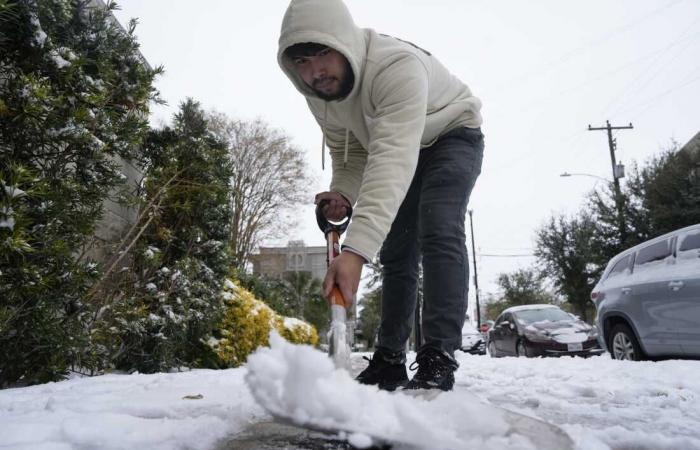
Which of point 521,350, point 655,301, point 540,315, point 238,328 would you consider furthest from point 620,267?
point 238,328

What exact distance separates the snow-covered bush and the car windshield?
8564mm

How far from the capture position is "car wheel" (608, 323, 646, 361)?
5.24m

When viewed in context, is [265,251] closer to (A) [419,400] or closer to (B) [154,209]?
(B) [154,209]

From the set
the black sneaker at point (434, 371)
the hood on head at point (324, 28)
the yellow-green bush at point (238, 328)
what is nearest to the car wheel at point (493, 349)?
the yellow-green bush at point (238, 328)

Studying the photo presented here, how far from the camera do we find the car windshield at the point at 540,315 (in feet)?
31.3

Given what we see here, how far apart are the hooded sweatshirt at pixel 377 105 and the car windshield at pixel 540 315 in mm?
8351

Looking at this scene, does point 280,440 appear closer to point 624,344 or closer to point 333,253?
point 333,253

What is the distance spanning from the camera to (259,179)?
21.0m

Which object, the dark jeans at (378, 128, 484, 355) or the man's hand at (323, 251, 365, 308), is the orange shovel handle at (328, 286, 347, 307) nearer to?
the man's hand at (323, 251, 365, 308)

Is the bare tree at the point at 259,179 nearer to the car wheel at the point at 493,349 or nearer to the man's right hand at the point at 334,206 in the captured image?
the car wheel at the point at 493,349

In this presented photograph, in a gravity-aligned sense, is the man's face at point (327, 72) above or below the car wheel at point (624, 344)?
above

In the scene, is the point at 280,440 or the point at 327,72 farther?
the point at 327,72

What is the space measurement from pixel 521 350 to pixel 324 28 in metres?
8.88

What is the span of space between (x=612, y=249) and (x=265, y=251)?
15803 millimetres
